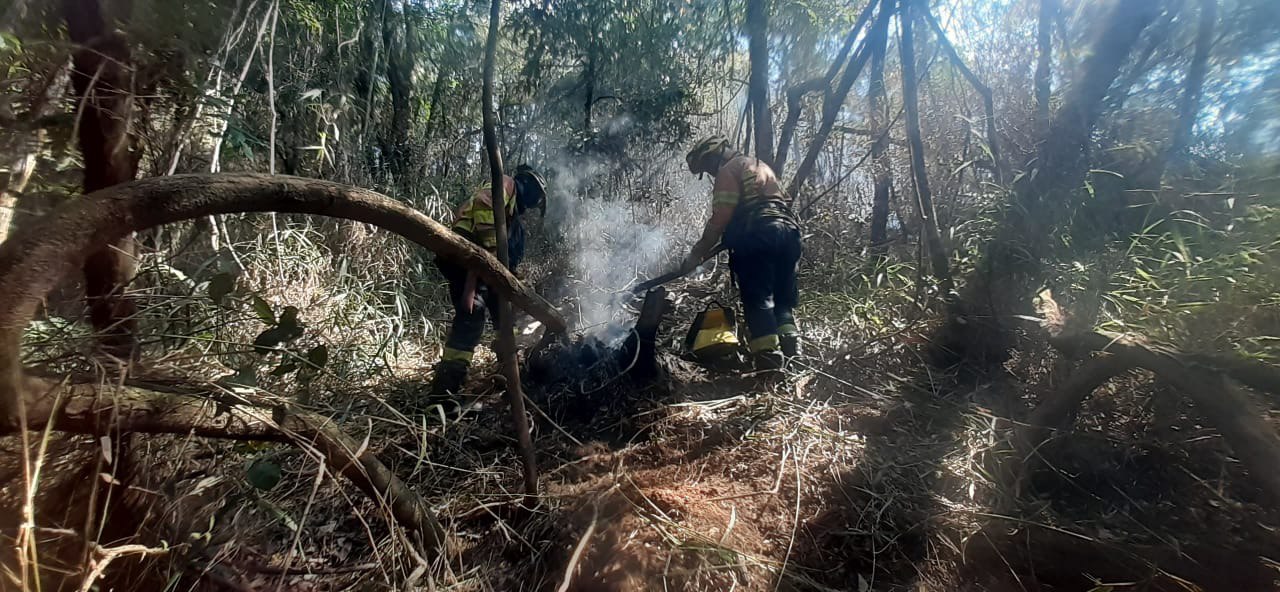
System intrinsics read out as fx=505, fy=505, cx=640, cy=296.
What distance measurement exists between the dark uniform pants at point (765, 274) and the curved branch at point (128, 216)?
2327mm

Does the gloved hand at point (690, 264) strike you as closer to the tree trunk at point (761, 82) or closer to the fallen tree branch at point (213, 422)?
the tree trunk at point (761, 82)

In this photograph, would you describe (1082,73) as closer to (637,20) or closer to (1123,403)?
(1123,403)

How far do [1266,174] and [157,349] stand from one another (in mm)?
4647

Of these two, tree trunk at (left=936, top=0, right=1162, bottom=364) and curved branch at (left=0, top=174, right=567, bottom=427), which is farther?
tree trunk at (left=936, top=0, right=1162, bottom=364)

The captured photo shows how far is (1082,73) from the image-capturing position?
2.88 metres

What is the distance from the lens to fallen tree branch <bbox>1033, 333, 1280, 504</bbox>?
1.67 metres

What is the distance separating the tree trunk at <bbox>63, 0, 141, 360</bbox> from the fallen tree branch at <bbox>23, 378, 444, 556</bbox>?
0.23m

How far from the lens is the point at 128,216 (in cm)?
93

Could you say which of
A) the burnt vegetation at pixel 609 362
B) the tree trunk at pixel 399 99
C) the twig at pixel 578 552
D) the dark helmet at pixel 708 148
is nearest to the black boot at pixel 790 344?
the burnt vegetation at pixel 609 362

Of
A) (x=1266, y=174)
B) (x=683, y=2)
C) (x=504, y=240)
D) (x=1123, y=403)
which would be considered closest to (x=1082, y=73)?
(x=1266, y=174)

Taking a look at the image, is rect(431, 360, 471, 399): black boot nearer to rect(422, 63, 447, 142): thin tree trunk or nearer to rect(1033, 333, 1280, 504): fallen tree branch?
rect(1033, 333, 1280, 504): fallen tree branch

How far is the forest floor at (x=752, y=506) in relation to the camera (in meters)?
1.53

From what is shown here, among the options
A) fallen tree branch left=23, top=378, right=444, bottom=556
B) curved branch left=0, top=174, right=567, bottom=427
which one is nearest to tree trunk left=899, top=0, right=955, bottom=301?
curved branch left=0, top=174, right=567, bottom=427

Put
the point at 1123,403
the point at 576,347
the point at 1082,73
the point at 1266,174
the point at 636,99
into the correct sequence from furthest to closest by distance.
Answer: the point at 636,99, the point at 576,347, the point at 1082,73, the point at 1266,174, the point at 1123,403
